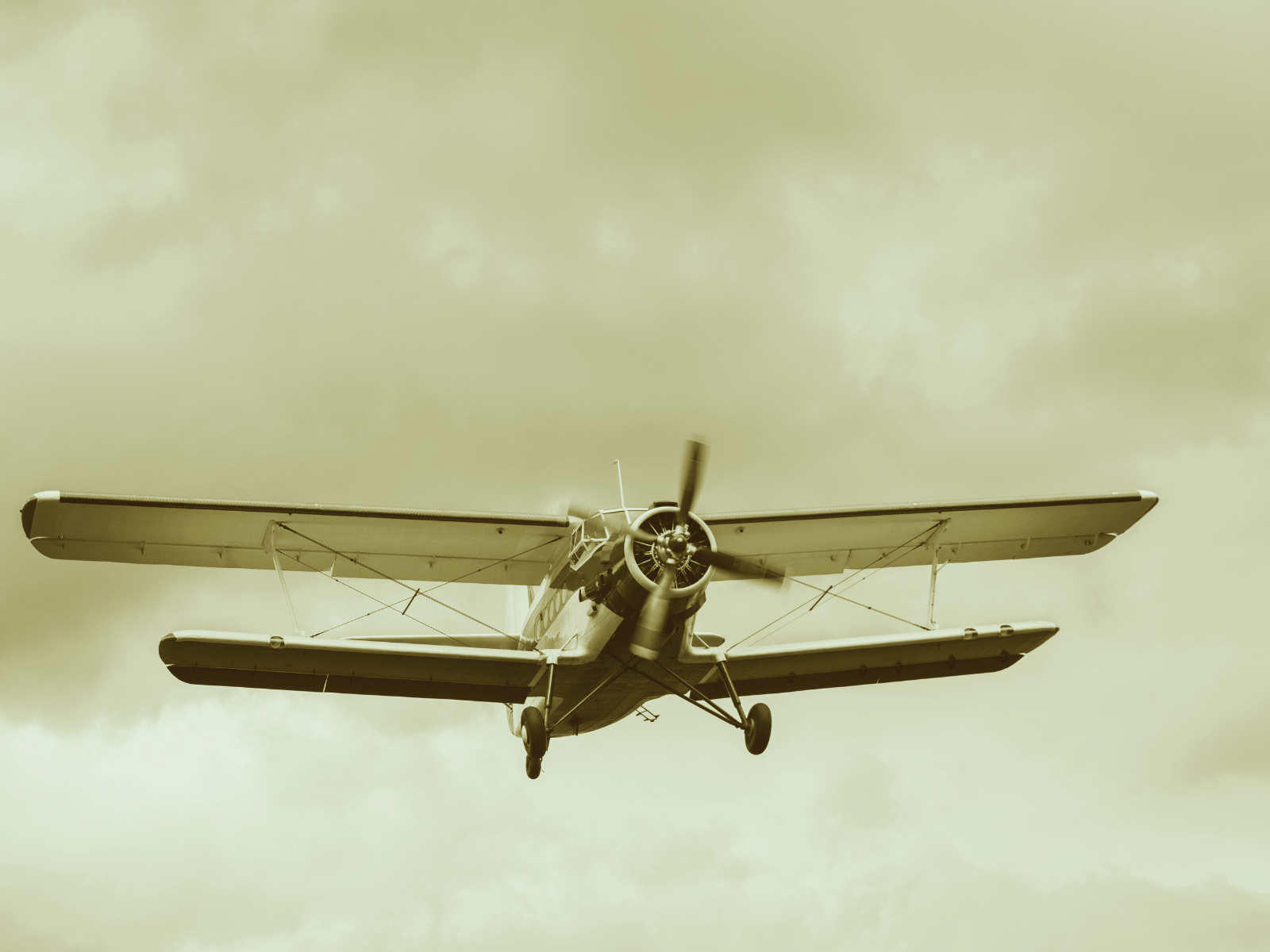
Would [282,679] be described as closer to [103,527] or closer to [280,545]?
[280,545]

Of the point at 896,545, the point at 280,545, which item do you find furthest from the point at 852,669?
the point at 280,545

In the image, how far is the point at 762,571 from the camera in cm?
1764

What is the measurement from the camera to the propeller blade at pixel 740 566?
1709 centimetres

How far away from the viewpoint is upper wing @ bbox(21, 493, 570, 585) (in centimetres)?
1939

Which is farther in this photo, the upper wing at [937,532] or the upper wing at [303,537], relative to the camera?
the upper wing at [937,532]

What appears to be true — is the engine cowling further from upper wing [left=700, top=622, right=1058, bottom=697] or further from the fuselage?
upper wing [left=700, top=622, right=1058, bottom=697]

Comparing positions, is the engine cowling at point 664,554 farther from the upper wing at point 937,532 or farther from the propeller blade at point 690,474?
the upper wing at point 937,532

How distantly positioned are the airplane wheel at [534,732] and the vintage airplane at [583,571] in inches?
1.4

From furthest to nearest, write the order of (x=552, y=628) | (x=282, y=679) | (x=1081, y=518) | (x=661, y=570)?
1. (x=1081, y=518)
2. (x=552, y=628)
3. (x=282, y=679)
4. (x=661, y=570)

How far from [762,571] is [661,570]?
1.67 m

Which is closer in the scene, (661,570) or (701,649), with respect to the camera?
(661,570)

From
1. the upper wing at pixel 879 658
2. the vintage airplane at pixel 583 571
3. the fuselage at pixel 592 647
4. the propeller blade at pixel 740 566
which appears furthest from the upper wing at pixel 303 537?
the upper wing at pixel 879 658

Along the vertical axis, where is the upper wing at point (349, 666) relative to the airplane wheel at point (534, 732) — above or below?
above

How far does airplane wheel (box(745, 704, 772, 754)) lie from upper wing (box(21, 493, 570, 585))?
431cm
